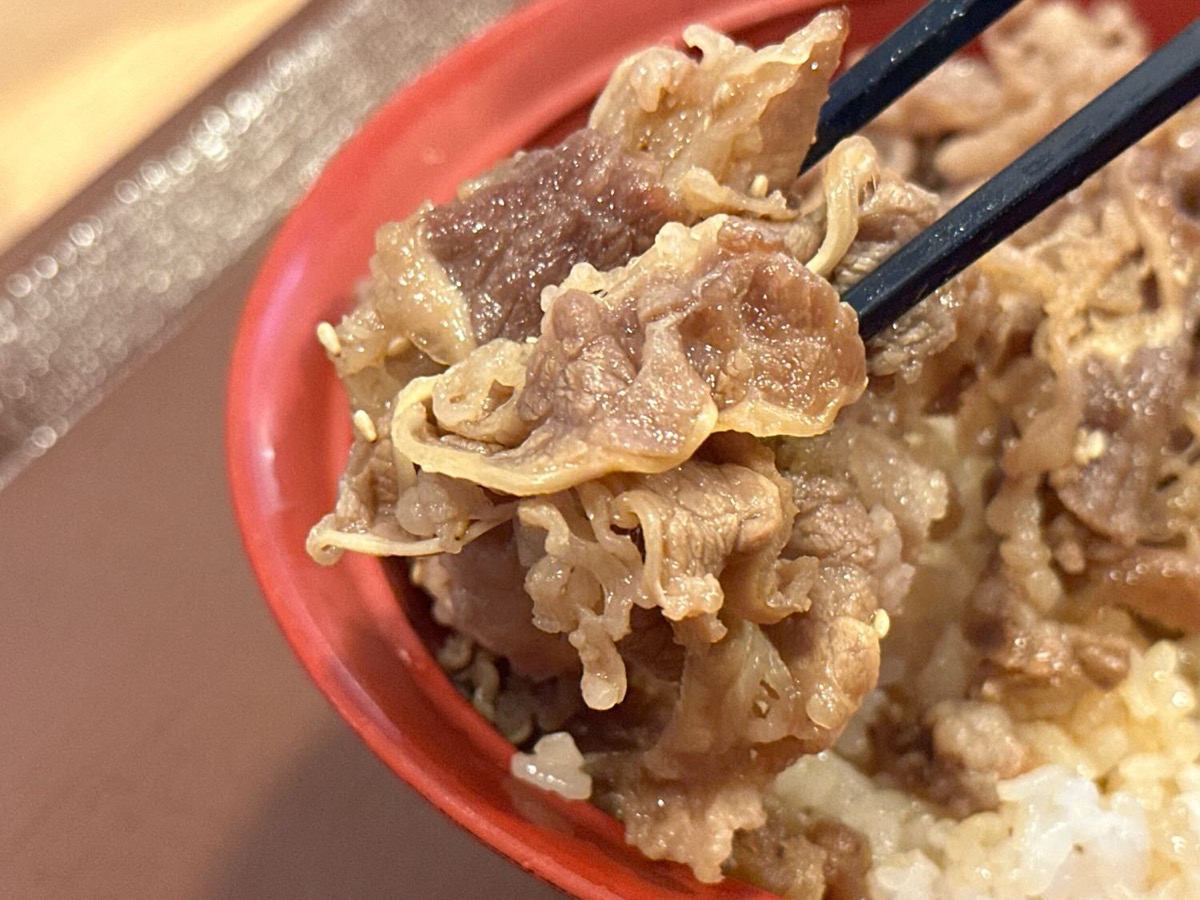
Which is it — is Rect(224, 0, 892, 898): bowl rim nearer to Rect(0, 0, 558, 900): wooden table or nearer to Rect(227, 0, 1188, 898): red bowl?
Rect(227, 0, 1188, 898): red bowl

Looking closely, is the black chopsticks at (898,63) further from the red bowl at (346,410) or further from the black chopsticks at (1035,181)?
the red bowl at (346,410)

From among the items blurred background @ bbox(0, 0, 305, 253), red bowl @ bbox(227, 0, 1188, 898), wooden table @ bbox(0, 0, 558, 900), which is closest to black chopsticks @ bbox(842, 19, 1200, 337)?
red bowl @ bbox(227, 0, 1188, 898)

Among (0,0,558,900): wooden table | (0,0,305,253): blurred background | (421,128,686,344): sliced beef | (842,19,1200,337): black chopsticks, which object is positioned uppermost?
(0,0,305,253): blurred background

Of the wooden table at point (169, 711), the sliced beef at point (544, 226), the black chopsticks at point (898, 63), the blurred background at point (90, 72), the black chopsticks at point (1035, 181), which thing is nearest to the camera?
the black chopsticks at point (1035, 181)

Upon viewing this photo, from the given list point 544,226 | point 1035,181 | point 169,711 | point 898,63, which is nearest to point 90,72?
point 169,711

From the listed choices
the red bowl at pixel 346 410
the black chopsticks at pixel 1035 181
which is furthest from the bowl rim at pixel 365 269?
the black chopsticks at pixel 1035 181
